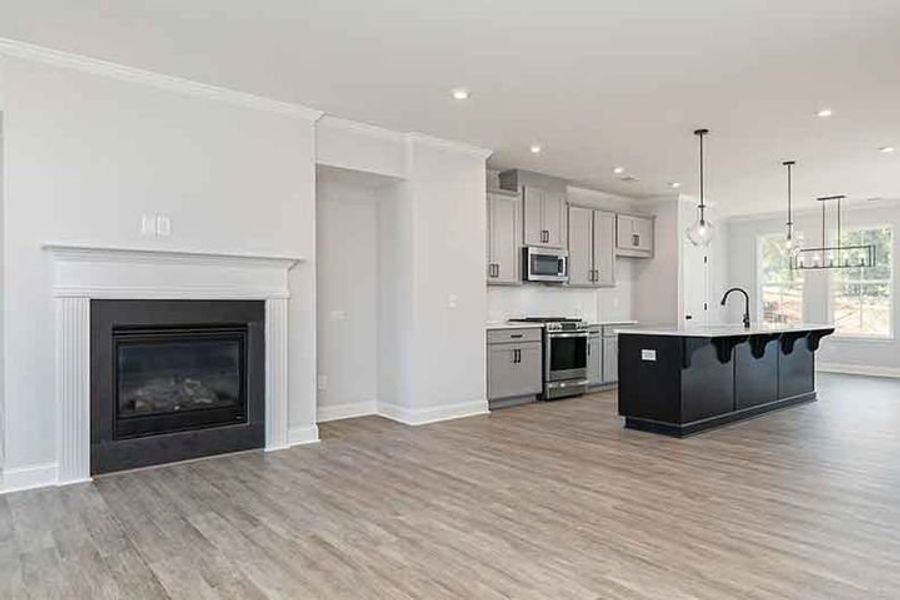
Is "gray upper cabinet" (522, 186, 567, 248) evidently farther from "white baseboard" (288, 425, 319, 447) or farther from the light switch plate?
the light switch plate

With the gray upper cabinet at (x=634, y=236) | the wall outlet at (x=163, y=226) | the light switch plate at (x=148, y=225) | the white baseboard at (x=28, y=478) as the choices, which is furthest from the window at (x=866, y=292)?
the white baseboard at (x=28, y=478)

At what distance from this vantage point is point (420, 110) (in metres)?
5.06

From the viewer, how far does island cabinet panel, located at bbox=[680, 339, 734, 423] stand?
5246 mm

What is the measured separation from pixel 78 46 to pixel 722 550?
4.59m

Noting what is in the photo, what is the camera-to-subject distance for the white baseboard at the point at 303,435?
4945mm

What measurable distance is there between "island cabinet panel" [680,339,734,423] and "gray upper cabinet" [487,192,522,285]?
7.81 feet

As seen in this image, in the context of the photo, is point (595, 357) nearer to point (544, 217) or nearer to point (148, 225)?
point (544, 217)

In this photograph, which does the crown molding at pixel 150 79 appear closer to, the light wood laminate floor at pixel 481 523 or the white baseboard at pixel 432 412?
the light wood laminate floor at pixel 481 523

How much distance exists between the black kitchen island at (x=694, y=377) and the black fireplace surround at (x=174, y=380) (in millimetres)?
3250

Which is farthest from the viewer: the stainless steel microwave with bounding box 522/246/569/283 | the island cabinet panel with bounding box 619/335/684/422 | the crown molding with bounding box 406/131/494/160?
the stainless steel microwave with bounding box 522/246/569/283

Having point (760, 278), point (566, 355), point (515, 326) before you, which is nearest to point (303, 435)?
point (515, 326)

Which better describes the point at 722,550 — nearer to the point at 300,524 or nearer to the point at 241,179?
the point at 300,524

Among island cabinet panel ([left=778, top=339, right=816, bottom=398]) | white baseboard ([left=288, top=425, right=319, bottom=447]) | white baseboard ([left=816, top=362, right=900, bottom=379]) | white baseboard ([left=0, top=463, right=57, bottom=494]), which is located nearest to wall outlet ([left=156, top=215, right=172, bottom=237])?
white baseboard ([left=0, top=463, right=57, bottom=494])

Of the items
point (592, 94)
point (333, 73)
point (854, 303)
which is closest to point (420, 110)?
point (333, 73)
